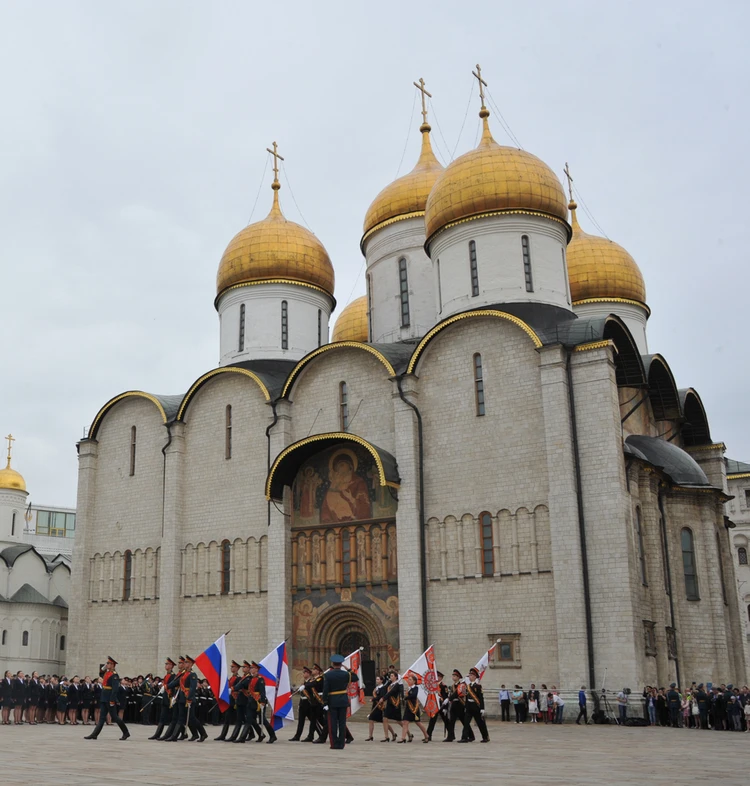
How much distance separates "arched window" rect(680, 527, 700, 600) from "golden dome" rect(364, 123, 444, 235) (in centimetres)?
1210

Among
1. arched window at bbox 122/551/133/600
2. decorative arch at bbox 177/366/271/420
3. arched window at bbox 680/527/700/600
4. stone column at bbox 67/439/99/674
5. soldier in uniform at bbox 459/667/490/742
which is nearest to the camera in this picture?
soldier in uniform at bbox 459/667/490/742

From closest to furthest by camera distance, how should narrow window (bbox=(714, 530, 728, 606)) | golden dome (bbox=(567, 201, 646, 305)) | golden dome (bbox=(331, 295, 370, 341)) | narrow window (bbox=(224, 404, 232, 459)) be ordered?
narrow window (bbox=(714, 530, 728, 606)) → narrow window (bbox=(224, 404, 232, 459)) → golden dome (bbox=(567, 201, 646, 305)) → golden dome (bbox=(331, 295, 370, 341))

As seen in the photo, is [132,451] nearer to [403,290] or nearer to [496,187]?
[403,290]

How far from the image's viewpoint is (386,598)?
21.0m

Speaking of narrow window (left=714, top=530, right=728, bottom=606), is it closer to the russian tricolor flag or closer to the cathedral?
the cathedral

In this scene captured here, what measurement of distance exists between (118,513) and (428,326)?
10628mm

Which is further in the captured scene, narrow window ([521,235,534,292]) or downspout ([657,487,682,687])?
narrow window ([521,235,534,292])

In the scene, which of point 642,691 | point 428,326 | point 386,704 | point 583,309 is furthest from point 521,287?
point 386,704

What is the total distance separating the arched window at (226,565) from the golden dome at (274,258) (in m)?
8.24

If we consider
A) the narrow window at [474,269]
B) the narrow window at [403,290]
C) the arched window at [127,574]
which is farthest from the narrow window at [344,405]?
the arched window at [127,574]

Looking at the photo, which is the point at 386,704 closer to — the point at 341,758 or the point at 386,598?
the point at 341,758

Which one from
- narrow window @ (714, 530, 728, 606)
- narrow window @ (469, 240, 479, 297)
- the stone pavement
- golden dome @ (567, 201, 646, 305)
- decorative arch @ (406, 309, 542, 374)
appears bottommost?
the stone pavement

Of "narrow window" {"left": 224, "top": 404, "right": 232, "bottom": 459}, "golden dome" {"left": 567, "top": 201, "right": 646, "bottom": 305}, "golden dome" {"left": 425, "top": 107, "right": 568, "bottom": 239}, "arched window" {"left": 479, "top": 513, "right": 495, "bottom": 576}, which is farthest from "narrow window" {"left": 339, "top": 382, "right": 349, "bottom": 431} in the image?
"golden dome" {"left": 567, "top": 201, "right": 646, "bottom": 305}

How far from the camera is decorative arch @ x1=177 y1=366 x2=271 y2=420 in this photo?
24.3 metres
